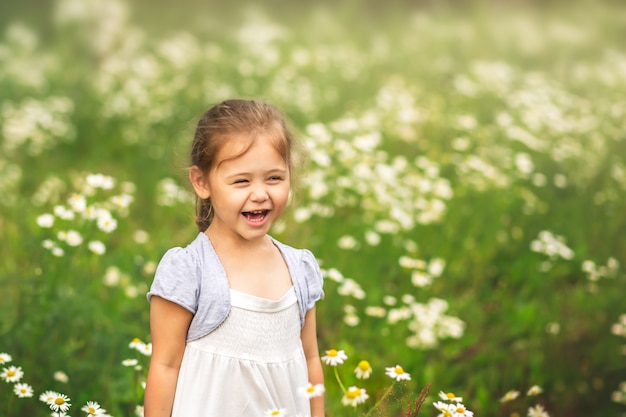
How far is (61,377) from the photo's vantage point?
2.34 metres

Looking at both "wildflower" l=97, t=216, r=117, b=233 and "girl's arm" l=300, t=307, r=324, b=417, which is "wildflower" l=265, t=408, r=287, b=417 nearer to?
"girl's arm" l=300, t=307, r=324, b=417

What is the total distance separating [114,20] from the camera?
296 inches

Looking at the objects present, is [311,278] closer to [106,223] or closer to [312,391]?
[312,391]

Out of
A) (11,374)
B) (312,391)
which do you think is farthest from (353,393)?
(11,374)

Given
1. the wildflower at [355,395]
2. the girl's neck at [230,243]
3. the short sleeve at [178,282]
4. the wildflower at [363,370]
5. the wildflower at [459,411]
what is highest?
the girl's neck at [230,243]

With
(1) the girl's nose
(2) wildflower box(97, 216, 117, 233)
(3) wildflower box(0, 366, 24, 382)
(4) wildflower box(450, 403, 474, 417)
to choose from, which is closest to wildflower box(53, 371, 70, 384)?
(3) wildflower box(0, 366, 24, 382)

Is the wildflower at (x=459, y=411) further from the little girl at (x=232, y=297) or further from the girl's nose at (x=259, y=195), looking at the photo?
the girl's nose at (x=259, y=195)

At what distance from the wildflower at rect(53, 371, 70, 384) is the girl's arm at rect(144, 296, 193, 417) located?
2.69 feet

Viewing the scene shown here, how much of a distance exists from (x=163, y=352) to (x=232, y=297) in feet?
0.60

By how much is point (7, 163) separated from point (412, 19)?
588cm

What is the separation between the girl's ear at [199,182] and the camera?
5.81 feet

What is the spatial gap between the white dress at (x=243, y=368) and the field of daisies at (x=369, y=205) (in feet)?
0.49

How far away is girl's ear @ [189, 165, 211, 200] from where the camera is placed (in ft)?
5.81

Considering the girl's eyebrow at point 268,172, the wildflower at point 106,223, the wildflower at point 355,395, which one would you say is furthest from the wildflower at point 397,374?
the wildflower at point 106,223
